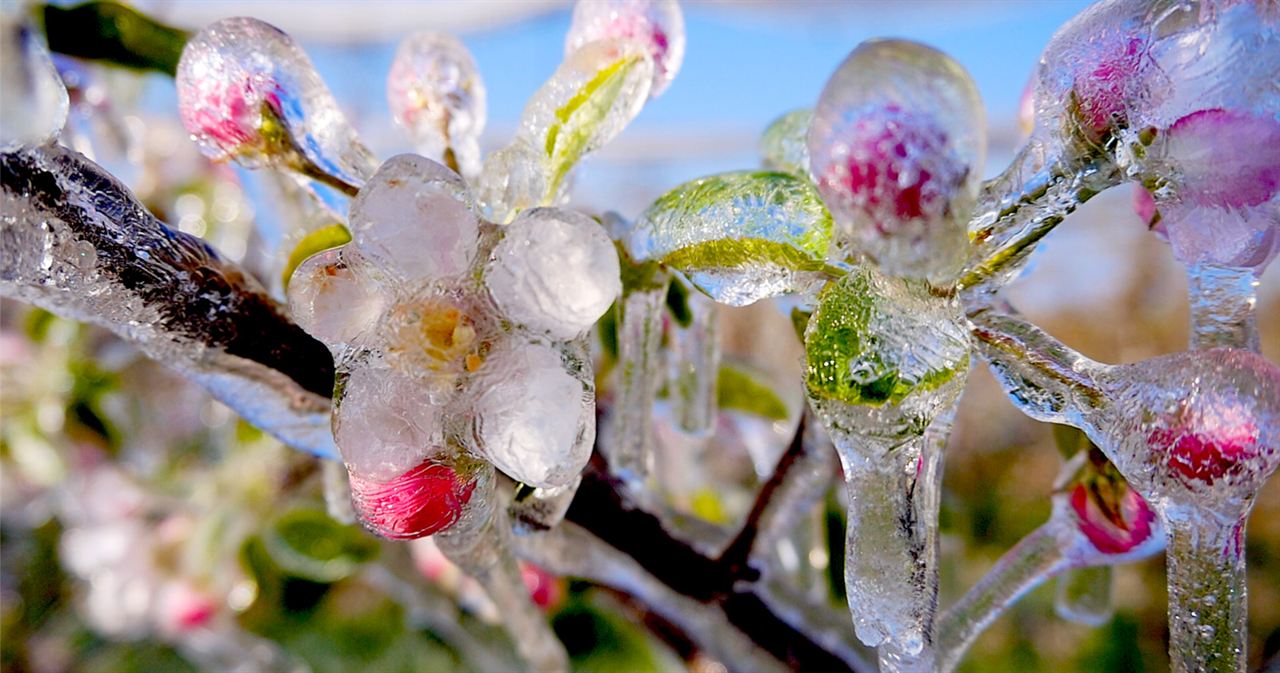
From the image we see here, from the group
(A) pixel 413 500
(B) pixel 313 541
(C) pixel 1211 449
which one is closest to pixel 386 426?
(A) pixel 413 500

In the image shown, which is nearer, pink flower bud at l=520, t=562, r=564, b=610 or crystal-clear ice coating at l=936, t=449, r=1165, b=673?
crystal-clear ice coating at l=936, t=449, r=1165, b=673

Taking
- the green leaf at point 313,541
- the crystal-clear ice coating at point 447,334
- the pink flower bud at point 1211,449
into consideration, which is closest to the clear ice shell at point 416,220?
the crystal-clear ice coating at point 447,334

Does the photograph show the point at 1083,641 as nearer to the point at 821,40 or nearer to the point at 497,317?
the point at 497,317

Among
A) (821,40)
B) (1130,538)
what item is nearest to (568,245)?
(1130,538)

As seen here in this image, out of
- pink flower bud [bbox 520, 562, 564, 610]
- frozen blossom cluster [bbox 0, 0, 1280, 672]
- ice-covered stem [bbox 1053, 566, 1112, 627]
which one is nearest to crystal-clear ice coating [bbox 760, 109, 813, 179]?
frozen blossom cluster [bbox 0, 0, 1280, 672]

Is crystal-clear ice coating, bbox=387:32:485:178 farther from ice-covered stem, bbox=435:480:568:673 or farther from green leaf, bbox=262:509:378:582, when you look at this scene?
green leaf, bbox=262:509:378:582

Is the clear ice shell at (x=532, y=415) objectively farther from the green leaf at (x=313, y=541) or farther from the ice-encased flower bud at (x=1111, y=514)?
the green leaf at (x=313, y=541)
